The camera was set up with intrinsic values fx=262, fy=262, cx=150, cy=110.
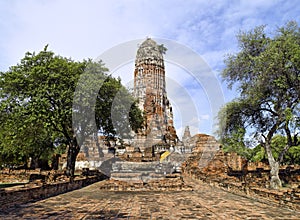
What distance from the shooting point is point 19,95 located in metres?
13.0

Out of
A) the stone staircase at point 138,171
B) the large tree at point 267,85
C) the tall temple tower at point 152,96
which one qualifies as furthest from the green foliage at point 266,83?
the tall temple tower at point 152,96

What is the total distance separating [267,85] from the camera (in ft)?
39.7

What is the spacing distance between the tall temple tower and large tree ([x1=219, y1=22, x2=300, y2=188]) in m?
16.7

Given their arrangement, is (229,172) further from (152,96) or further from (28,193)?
(28,193)

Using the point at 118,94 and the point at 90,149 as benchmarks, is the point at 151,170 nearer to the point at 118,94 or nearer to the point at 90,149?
the point at 118,94

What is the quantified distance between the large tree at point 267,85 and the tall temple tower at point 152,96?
16704mm

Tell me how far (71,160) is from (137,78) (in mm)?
22253

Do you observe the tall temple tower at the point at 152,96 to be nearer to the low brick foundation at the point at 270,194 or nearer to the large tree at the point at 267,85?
the large tree at the point at 267,85

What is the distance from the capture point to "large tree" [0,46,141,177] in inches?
499

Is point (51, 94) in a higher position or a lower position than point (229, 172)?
higher

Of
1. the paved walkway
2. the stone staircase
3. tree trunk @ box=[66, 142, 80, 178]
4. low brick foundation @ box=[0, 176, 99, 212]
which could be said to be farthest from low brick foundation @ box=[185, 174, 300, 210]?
tree trunk @ box=[66, 142, 80, 178]

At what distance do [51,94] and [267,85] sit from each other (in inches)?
404

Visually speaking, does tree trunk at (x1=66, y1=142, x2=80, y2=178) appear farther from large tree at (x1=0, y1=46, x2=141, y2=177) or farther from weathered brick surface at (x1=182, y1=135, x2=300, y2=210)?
weathered brick surface at (x1=182, y1=135, x2=300, y2=210)

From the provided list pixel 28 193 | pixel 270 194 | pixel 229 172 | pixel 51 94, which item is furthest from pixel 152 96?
pixel 28 193
